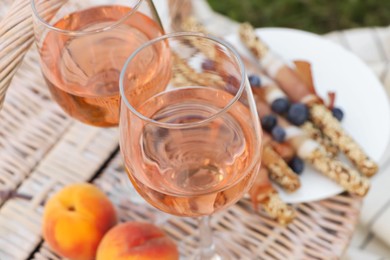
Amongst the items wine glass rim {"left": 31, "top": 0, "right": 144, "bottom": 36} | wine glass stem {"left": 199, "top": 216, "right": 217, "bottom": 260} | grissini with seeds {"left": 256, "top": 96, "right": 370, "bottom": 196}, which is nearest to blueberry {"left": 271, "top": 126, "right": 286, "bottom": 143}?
grissini with seeds {"left": 256, "top": 96, "right": 370, "bottom": 196}

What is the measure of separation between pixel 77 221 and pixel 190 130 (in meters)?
0.21

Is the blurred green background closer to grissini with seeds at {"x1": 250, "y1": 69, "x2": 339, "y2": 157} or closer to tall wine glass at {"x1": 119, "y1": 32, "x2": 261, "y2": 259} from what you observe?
grissini with seeds at {"x1": 250, "y1": 69, "x2": 339, "y2": 157}

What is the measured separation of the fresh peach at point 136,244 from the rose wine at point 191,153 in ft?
0.36

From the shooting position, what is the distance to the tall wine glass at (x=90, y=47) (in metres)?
0.78

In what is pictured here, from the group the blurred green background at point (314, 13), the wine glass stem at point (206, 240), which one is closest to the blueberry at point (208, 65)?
the wine glass stem at point (206, 240)

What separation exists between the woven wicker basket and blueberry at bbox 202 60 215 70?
204 millimetres

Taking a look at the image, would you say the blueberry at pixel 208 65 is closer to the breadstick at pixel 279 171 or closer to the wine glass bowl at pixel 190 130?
the wine glass bowl at pixel 190 130

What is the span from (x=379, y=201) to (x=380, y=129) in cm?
31

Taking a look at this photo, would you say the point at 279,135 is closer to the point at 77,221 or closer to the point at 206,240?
the point at 206,240

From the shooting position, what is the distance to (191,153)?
0.76 metres

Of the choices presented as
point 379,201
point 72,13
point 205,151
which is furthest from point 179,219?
point 379,201

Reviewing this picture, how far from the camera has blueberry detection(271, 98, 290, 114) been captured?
982 mm

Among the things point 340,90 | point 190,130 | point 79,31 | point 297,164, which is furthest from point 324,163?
point 79,31

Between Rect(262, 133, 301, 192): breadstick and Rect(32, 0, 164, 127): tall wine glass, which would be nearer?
Rect(32, 0, 164, 127): tall wine glass
